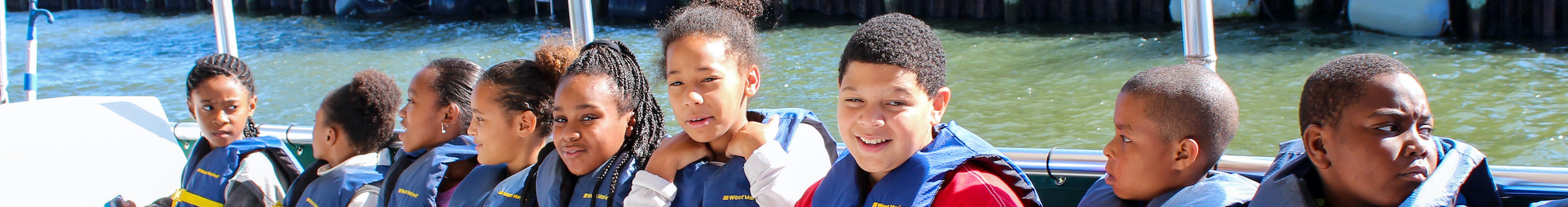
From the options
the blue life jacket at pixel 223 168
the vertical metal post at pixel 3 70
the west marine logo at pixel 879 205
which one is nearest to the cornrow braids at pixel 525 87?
the west marine logo at pixel 879 205

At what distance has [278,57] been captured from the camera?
513 inches

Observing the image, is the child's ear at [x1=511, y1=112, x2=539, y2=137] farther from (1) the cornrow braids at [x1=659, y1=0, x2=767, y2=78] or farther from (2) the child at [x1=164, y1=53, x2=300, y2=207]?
(2) the child at [x1=164, y1=53, x2=300, y2=207]

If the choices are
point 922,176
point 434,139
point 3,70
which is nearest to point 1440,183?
point 922,176

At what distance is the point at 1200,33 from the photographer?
7.04 ft

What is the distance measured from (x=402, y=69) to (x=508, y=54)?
1.22 meters

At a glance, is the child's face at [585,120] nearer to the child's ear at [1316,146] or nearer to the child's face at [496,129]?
the child's face at [496,129]

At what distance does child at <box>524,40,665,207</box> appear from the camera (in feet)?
6.72

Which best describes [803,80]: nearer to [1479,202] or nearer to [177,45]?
[1479,202]

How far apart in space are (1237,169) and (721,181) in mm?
878

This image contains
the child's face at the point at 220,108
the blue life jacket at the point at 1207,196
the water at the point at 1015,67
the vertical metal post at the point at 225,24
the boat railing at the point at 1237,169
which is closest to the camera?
the blue life jacket at the point at 1207,196

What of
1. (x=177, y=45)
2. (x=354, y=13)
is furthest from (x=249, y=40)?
(x=354, y=13)

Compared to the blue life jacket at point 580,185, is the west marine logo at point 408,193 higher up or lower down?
lower down

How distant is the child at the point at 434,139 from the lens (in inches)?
93.7

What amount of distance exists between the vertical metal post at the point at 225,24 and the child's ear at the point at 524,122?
5.38ft
